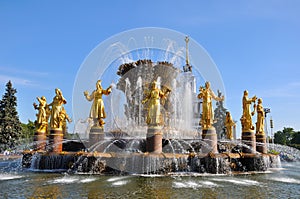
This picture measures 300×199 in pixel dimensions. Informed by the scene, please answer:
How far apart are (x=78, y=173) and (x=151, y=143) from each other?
355 cm

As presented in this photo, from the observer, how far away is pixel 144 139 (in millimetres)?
15117

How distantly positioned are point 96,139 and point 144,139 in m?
2.85

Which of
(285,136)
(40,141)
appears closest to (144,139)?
(40,141)

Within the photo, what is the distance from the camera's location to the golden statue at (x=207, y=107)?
14.7m

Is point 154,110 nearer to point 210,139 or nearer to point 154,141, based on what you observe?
→ point 154,141

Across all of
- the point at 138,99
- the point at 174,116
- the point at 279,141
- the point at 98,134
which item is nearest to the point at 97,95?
the point at 98,134

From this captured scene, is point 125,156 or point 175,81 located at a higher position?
point 175,81

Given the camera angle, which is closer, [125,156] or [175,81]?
[125,156]

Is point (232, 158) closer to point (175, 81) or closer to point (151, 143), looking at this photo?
point (151, 143)

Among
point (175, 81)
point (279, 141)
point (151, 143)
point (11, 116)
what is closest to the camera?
point (151, 143)

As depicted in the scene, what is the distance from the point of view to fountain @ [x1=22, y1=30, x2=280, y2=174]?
12.0m

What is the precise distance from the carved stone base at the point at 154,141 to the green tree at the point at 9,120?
99.8ft

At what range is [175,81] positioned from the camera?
68.7 ft

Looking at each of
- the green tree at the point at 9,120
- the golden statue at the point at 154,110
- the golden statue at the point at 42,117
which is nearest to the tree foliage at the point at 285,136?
the green tree at the point at 9,120
